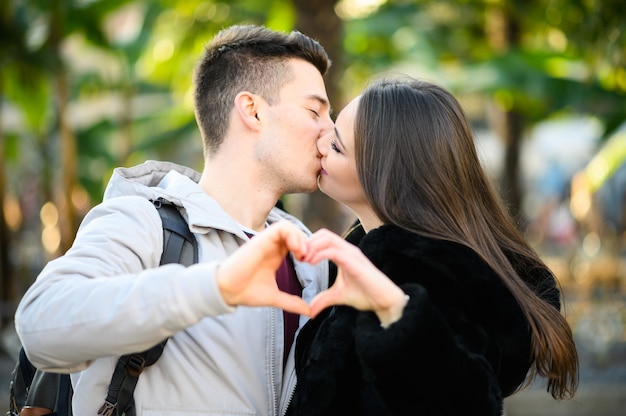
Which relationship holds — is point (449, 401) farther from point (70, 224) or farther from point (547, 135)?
point (547, 135)

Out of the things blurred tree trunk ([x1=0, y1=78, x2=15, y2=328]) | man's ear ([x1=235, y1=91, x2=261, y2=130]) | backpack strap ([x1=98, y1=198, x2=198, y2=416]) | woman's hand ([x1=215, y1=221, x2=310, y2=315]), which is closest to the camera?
woman's hand ([x1=215, y1=221, x2=310, y2=315])

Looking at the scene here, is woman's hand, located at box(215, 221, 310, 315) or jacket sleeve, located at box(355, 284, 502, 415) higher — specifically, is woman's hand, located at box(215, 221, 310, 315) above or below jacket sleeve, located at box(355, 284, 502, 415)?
above

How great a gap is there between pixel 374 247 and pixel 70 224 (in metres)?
9.62

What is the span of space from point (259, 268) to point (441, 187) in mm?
890

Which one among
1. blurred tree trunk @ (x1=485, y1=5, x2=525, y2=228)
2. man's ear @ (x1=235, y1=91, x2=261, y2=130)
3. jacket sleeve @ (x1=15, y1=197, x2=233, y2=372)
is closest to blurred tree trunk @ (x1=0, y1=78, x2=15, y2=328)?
blurred tree trunk @ (x1=485, y1=5, x2=525, y2=228)

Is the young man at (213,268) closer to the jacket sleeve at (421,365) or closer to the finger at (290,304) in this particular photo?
the finger at (290,304)

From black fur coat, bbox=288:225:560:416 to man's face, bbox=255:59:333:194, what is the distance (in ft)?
2.38

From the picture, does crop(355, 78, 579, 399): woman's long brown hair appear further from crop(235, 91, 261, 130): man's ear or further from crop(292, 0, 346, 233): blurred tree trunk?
crop(292, 0, 346, 233): blurred tree trunk

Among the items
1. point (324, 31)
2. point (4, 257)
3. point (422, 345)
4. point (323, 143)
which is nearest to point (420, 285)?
point (422, 345)

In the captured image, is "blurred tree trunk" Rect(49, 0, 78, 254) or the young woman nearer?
the young woman

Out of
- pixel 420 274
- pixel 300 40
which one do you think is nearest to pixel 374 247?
pixel 420 274

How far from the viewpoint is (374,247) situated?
9.02 feet

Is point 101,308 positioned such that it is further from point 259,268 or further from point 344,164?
point 344,164

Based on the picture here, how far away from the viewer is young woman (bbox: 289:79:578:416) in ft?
7.81
